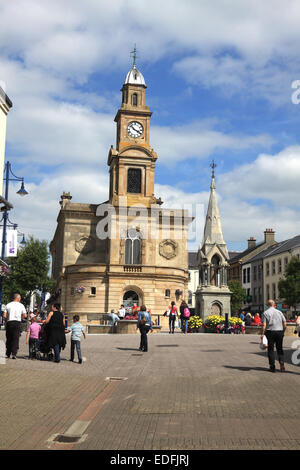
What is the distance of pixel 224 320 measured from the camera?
1305 inches

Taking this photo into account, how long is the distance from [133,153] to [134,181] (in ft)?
10.1

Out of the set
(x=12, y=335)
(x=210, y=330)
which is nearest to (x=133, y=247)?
(x=210, y=330)

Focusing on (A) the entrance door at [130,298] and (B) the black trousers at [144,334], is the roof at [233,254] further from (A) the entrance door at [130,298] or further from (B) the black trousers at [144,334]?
(B) the black trousers at [144,334]

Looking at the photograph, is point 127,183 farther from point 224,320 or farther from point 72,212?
point 224,320

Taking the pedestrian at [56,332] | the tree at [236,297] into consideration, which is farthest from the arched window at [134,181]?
the pedestrian at [56,332]

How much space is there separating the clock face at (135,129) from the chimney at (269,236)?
37047mm

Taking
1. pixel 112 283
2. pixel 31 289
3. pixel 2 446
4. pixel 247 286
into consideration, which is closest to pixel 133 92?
pixel 112 283

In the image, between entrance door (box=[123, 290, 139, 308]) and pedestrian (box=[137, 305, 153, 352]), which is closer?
pedestrian (box=[137, 305, 153, 352])

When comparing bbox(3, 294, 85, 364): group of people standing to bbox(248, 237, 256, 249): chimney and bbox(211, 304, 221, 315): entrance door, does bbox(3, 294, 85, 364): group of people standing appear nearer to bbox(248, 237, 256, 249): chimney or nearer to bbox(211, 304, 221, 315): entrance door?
bbox(211, 304, 221, 315): entrance door

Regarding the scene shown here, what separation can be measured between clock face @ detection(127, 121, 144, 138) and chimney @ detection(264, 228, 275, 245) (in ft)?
122

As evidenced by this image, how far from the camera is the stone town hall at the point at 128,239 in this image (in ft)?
166

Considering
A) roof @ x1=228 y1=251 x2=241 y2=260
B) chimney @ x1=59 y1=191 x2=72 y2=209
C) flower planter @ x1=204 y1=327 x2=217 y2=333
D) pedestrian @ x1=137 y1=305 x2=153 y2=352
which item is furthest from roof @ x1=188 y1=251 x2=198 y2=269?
pedestrian @ x1=137 y1=305 x2=153 y2=352

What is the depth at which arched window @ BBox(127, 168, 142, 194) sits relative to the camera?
57250 mm

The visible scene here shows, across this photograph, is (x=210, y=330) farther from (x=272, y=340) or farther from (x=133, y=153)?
(x=133, y=153)
